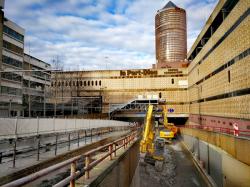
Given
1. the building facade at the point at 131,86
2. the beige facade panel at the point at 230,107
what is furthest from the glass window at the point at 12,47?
the beige facade panel at the point at 230,107

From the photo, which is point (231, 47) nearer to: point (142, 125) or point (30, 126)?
point (142, 125)

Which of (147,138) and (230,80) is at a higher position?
(230,80)

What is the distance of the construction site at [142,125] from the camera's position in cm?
1132

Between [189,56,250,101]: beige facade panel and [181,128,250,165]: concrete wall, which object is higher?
[189,56,250,101]: beige facade panel

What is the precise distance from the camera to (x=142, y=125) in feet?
157

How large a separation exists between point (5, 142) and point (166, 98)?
242 ft

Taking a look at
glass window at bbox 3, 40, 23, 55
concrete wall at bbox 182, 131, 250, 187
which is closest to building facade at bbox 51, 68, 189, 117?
glass window at bbox 3, 40, 23, 55

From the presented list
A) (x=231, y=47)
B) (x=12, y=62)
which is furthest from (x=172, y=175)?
(x=12, y=62)

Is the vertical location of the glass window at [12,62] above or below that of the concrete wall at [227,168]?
above

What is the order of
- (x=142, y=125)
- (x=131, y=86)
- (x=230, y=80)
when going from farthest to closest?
(x=131, y=86) < (x=142, y=125) < (x=230, y=80)

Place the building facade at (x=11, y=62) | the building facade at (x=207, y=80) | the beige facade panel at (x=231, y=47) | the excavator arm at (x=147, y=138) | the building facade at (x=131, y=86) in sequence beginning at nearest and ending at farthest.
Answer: the excavator arm at (x=147, y=138) → the beige facade panel at (x=231, y=47) → the building facade at (x=207, y=80) → the building facade at (x=11, y=62) → the building facade at (x=131, y=86)

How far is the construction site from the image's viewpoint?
11320mm

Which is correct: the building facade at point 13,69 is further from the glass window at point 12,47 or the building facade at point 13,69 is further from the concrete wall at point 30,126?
the concrete wall at point 30,126

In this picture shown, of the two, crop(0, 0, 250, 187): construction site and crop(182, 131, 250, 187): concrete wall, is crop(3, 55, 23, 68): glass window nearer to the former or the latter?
crop(0, 0, 250, 187): construction site
